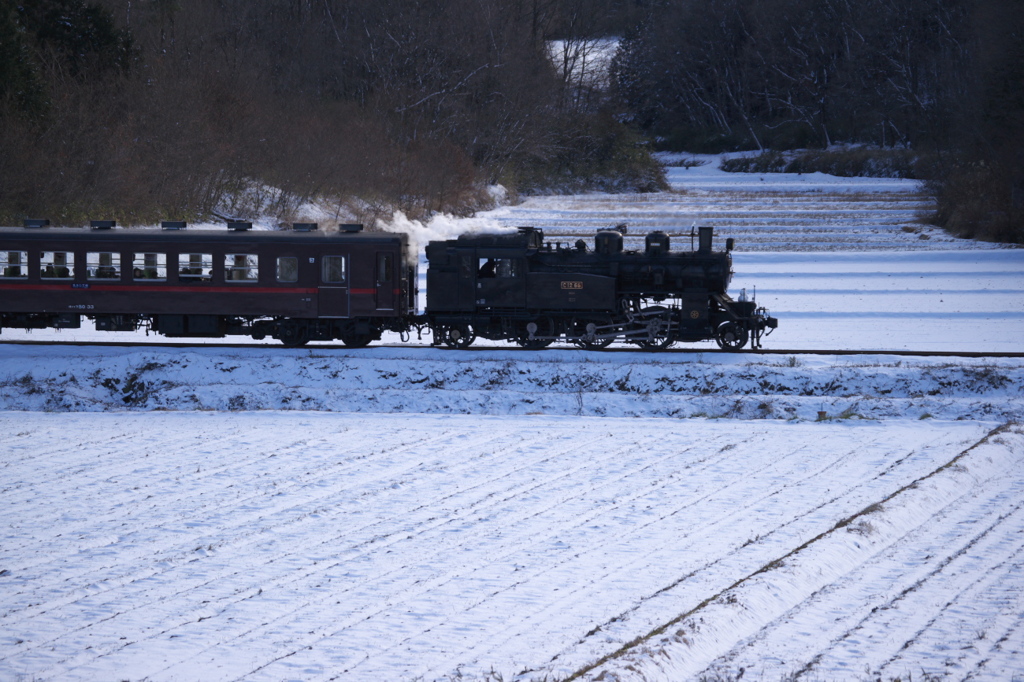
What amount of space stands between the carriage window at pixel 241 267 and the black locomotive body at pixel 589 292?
3.96m

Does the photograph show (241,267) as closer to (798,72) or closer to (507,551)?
(507,551)

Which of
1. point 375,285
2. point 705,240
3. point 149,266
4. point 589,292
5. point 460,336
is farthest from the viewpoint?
point 460,336

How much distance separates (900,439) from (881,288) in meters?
17.5

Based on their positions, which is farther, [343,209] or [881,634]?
[343,209]

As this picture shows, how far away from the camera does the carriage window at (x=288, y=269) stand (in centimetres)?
2398

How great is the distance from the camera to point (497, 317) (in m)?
24.1

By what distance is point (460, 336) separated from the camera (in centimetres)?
2464

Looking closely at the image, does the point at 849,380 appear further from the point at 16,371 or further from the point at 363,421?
the point at 16,371

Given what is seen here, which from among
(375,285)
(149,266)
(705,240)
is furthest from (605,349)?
(149,266)

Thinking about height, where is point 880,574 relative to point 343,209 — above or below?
below

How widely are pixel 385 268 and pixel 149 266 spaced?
536cm

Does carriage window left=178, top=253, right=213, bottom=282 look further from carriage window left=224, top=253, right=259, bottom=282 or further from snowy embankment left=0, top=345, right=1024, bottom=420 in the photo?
snowy embankment left=0, top=345, right=1024, bottom=420

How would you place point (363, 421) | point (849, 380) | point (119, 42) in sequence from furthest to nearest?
point (119, 42) → point (849, 380) → point (363, 421)

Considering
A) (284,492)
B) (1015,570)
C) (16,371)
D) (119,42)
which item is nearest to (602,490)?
(284,492)
